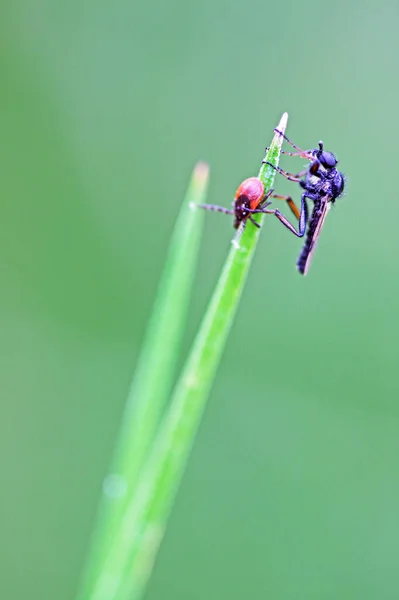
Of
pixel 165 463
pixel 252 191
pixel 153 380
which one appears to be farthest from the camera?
pixel 252 191

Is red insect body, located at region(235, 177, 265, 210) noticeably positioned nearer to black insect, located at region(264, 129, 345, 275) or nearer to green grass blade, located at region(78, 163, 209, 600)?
green grass blade, located at region(78, 163, 209, 600)

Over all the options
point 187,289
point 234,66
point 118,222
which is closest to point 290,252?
point 118,222

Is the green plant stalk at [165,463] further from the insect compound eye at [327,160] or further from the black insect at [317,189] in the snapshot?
the insect compound eye at [327,160]

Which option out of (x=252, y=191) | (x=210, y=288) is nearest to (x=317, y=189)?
(x=252, y=191)

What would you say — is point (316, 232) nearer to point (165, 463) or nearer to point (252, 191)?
point (252, 191)

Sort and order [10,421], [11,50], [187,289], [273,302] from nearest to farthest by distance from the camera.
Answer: [187,289]
[10,421]
[273,302]
[11,50]

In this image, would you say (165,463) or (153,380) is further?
(153,380)

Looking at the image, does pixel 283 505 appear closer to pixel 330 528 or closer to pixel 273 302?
pixel 330 528
